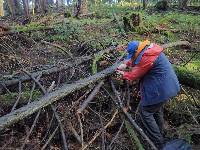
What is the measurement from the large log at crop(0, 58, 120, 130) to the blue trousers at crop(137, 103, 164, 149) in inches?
41.1

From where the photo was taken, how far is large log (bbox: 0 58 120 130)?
507 centimetres

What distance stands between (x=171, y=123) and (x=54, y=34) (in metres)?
7.46

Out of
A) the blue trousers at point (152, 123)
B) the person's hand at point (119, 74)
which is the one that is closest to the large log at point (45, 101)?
the person's hand at point (119, 74)

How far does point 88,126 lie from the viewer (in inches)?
244

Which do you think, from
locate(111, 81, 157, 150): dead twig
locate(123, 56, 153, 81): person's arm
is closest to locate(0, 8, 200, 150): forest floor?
locate(111, 81, 157, 150): dead twig

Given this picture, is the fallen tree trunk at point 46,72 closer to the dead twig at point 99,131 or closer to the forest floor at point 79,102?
the forest floor at point 79,102

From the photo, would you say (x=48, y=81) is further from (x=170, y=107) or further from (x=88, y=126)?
(x=170, y=107)

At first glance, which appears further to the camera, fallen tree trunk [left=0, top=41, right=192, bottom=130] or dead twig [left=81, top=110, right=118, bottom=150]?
dead twig [left=81, top=110, right=118, bottom=150]

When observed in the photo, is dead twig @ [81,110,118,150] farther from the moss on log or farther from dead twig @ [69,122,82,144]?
the moss on log

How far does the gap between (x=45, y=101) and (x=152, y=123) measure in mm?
2002

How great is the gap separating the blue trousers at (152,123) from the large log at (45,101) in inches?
41.1

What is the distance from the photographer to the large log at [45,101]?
5.07 metres

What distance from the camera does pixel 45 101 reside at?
5.69 meters

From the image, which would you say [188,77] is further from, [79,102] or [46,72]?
[46,72]
